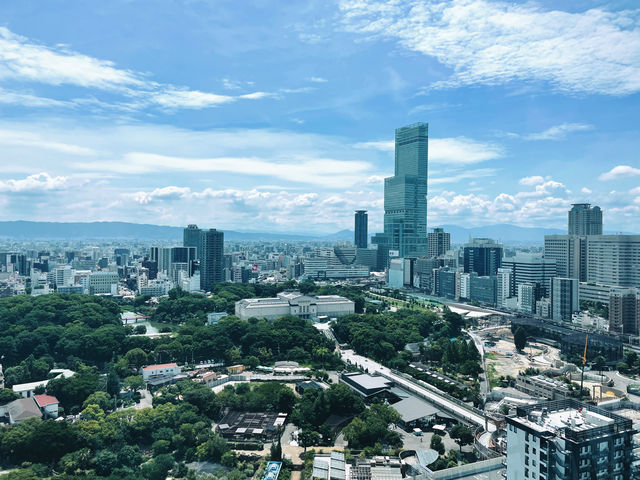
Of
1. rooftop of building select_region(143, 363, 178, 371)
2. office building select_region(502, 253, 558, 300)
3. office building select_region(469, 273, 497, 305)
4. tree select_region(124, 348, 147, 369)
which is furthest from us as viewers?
office building select_region(469, 273, 497, 305)

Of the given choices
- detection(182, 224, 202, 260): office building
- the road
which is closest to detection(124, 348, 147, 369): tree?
the road

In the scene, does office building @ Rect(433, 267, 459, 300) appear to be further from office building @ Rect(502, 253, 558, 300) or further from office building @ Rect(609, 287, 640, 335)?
office building @ Rect(609, 287, 640, 335)

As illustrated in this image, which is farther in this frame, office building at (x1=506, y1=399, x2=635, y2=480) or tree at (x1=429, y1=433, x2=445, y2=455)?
tree at (x1=429, y1=433, x2=445, y2=455)

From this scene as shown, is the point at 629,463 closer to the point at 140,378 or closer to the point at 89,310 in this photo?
the point at 140,378

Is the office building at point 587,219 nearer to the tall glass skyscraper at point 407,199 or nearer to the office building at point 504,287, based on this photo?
the office building at point 504,287

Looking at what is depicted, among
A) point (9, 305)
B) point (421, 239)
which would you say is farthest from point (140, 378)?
point (421, 239)

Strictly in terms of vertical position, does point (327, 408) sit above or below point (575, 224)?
below

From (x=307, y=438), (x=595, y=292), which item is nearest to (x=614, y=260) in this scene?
(x=595, y=292)
